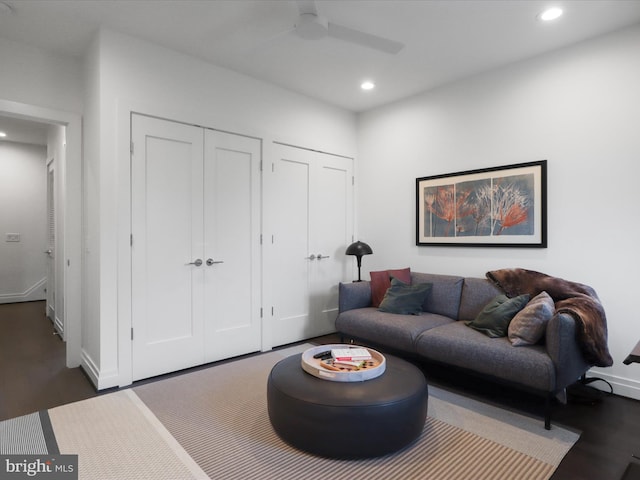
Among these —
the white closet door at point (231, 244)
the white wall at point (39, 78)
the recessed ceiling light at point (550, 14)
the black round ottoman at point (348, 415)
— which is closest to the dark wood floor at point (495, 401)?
the black round ottoman at point (348, 415)

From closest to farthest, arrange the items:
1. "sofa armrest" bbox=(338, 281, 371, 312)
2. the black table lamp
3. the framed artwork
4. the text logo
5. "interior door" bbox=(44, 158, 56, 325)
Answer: the text logo, the framed artwork, "sofa armrest" bbox=(338, 281, 371, 312), the black table lamp, "interior door" bbox=(44, 158, 56, 325)

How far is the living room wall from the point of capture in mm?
2805

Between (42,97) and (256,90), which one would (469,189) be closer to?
(256,90)

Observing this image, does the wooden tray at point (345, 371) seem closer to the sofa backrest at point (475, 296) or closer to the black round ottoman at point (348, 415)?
the black round ottoman at point (348, 415)

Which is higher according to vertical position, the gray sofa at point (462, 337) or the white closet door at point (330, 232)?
the white closet door at point (330, 232)

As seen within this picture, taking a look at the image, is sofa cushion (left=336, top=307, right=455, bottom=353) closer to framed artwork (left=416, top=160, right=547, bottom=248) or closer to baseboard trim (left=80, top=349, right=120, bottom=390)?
framed artwork (left=416, top=160, right=547, bottom=248)

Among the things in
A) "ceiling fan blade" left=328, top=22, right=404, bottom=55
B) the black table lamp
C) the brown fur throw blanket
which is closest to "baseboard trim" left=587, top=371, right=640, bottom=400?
the brown fur throw blanket

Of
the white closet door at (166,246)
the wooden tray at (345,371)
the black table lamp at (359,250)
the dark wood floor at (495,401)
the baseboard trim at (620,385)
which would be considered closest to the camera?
the dark wood floor at (495,401)

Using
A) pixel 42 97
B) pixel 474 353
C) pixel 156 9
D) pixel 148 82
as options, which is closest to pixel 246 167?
pixel 148 82

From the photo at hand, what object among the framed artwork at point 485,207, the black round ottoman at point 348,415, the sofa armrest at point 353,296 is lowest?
the black round ottoman at point 348,415

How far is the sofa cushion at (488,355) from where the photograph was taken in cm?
234

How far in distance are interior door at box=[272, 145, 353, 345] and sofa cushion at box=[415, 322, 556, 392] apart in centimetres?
160

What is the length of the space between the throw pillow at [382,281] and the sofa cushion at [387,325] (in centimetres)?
20

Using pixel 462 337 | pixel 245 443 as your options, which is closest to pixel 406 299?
pixel 462 337
